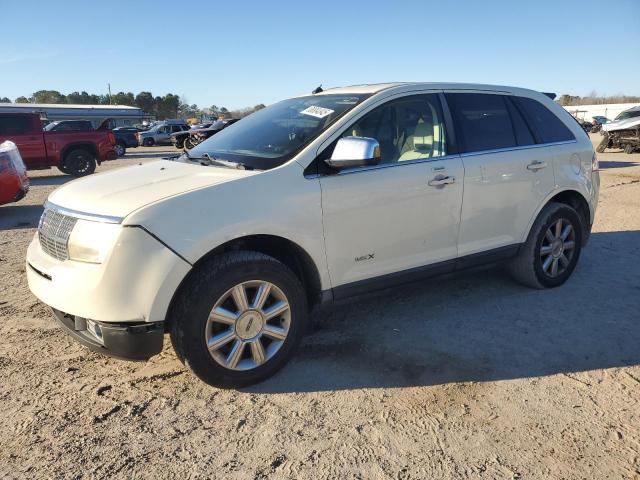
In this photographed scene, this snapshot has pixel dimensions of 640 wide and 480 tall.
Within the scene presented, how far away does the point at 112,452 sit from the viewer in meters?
2.46

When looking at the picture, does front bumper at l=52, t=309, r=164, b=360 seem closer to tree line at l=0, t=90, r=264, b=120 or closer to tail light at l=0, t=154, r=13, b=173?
tail light at l=0, t=154, r=13, b=173

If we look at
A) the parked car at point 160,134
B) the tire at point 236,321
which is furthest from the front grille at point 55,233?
the parked car at point 160,134

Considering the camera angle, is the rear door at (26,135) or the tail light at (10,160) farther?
the rear door at (26,135)

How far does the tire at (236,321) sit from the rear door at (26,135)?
44.6 ft

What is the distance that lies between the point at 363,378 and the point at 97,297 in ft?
5.33

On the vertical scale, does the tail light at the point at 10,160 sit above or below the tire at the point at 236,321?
above

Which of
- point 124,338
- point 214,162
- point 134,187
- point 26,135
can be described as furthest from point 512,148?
point 26,135

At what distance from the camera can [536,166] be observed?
4223 mm

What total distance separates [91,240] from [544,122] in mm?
3866

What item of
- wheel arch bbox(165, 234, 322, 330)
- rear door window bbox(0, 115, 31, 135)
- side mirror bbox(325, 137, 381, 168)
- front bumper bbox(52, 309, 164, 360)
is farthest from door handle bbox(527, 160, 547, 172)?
rear door window bbox(0, 115, 31, 135)

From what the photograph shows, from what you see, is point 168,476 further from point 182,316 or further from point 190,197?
point 190,197

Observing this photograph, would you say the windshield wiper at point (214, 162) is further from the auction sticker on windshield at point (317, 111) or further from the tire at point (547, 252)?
the tire at point (547, 252)

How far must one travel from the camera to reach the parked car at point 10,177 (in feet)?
26.5

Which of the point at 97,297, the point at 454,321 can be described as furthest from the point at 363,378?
the point at 97,297
